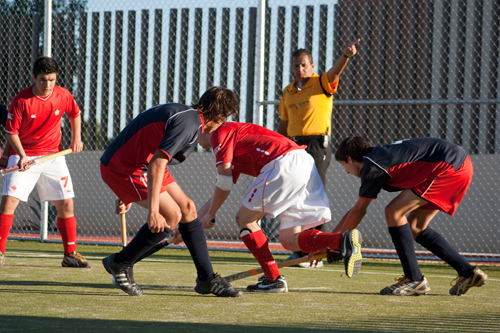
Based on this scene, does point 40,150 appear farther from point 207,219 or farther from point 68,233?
point 207,219

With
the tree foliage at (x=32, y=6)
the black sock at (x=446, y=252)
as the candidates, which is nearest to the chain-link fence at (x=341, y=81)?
the tree foliage at (x=32, y=6)

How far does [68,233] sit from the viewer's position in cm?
605

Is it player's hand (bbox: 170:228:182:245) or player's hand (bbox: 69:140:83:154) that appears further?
player's hand (bbox: 69:140:83:154)

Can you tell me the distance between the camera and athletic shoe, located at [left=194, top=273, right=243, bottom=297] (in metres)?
4.25

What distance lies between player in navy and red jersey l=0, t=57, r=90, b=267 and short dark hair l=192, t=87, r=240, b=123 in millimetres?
2157

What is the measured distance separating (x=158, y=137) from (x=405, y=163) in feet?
5.38

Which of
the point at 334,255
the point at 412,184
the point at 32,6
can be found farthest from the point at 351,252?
the point at 32,6

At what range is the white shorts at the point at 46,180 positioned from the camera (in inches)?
234

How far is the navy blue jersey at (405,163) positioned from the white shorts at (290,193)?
318 millimetres

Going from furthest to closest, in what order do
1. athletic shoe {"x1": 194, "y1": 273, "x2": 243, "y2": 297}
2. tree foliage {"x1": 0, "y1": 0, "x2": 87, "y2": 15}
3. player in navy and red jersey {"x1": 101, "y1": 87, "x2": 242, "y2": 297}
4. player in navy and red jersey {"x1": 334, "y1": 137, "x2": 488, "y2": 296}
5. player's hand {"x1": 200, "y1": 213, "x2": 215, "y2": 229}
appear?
tree foliage {"x1": 0, "y1": 0, "x2": 87, "y2": 15}, player's hand {"x1": 200, "y1": 213, "x2": 215, "y2": 229}, player in navy and red jersey {"x1": 334, "y1": 137, "x2": 488, "y2": 296}, athletic shoe {"x1": 194, "y1": 273, "x2": 243, "y2": 297}, player in navy and red jersey {"x1": 101, "y1": 87, "x2": 242, "y2": 297}

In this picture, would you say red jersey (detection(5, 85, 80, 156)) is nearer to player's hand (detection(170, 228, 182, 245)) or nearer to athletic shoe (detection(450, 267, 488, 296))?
player's hand (detection(170, 228, 182, 245))

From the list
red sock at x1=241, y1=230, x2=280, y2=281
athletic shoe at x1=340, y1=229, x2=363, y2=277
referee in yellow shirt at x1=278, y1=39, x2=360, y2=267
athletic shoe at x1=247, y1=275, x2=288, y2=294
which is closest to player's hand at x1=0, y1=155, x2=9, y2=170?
referee in yellow shirt at x1=278, y1=39, x2=360, y2=267

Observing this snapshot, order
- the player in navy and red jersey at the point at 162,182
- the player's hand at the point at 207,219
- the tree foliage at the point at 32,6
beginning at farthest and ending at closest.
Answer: the tree foliage at the point at 32,6 → the player's hand at the point at 207,219 → the player in navy and red jersey at the point at 162,182

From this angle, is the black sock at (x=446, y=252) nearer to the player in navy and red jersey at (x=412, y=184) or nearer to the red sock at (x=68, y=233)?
the player in navy and red jersey at (x=412, y=184)
